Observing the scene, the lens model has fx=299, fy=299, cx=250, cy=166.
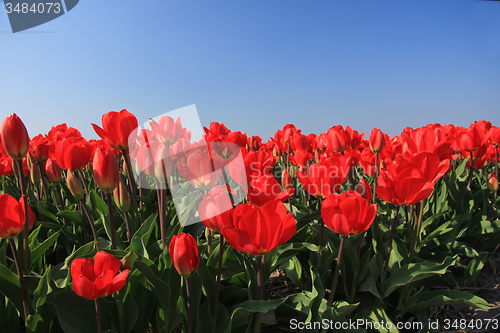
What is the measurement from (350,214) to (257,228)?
47 cm

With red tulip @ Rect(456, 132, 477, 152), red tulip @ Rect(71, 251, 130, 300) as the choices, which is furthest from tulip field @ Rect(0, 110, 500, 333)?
red tulip @ Rect(456, 132, 477, 152)

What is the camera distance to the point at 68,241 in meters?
2.31

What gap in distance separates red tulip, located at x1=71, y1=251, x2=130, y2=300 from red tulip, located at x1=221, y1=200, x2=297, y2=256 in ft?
1.32

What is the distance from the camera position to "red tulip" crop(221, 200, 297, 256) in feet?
3.49

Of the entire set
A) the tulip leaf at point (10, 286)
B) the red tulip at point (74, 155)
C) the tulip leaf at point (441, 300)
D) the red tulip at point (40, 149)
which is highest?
the red tulip at point (40, 149)

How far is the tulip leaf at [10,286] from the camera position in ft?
4.41

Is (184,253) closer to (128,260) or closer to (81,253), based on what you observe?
(128,260)

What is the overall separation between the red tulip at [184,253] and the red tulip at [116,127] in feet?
3.17

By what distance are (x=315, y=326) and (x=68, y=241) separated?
1920 millimetres

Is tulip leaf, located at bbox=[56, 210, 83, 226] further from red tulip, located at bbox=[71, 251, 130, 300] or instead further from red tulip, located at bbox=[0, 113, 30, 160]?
red tulip, located at bbox=[71, 251, 130, 300]

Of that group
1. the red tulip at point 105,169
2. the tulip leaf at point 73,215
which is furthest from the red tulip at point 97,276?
the tulip leaf at point 73,215

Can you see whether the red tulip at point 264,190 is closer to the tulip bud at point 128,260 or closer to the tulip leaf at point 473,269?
the tulip bud at point 128,260

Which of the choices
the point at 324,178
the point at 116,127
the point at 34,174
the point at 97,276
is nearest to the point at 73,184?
the point at 116,127

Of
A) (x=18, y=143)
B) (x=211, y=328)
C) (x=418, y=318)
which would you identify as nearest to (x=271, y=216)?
(x=211, y=328)
